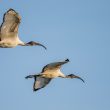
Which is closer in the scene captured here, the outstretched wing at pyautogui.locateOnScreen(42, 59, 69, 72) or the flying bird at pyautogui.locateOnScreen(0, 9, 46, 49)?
the flying bird at pyautogui.locateOnScreen(0, 9, 46, 49)

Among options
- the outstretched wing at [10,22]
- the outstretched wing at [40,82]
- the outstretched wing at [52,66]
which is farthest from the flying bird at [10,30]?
the outstretched wing at [40,82]

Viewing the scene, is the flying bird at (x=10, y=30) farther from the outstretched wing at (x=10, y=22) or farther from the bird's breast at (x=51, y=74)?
the bird's breast at (x=51, y=74)

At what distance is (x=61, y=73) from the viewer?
44156 millimetres

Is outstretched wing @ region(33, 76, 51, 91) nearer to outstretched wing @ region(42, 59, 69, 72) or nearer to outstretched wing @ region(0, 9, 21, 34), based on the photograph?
outstretched wing @ region(42, 59, 69, 72)

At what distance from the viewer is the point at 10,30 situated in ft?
133

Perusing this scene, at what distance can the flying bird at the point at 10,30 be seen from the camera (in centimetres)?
3903

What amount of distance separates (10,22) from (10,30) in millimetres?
1073

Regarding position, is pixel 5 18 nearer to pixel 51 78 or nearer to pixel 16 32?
pixel 16 32

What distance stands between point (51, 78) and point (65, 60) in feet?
12.9

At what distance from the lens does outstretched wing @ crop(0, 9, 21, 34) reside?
3880 cm

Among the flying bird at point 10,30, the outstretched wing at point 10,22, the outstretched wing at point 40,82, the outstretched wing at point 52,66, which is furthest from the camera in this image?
the outstretched wing at point 40,82

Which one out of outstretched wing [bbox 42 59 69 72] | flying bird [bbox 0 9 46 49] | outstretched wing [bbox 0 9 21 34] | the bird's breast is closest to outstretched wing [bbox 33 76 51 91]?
the bird's breast

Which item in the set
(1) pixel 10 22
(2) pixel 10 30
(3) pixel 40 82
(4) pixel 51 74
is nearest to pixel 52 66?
(4) pixel 51 74

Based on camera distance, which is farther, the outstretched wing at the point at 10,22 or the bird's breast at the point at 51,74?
the bird's breast at the point at 51,74
